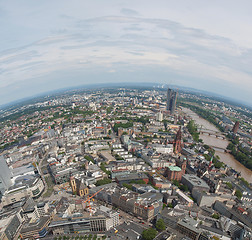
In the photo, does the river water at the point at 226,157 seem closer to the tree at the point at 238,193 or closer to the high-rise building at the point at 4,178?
the tree at the point at 238,193

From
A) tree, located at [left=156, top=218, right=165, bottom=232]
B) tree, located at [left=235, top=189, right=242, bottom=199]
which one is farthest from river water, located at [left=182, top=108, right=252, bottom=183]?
tree, located at [left=156, top=218, right=165, bottom=232]

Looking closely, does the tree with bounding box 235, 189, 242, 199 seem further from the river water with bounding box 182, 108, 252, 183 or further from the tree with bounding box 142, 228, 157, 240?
the tree with bounding box 142, 228, 157, 240

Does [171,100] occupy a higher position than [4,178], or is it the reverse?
[171,100]

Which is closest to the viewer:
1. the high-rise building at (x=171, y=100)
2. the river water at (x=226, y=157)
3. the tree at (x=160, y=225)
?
the tree at (x=160, y=225)

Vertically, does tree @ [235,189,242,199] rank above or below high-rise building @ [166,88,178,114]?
below

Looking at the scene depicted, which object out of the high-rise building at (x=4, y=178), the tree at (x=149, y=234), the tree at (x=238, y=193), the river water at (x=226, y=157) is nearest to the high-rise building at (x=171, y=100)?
the river water at (x=226, y=157)

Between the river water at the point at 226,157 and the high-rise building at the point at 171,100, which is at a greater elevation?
the high-rise building at the point at 171,100

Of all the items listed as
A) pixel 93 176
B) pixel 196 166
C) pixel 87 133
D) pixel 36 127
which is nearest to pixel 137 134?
pixel 87 133

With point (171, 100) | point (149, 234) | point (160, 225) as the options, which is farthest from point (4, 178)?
point (171, 100)

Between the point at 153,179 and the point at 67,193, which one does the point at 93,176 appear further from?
the point at 153,179

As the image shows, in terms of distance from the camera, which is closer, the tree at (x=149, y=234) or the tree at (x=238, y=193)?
the tree at (x=149, y=234)

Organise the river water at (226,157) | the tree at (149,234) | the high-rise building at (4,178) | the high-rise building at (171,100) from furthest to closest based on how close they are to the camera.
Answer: the high-rise building at (171,100)
the river water at (226,157)
the high-rise building at (4,178)
the tree at (149,234)

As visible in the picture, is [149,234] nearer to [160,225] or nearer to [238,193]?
[160,225]
